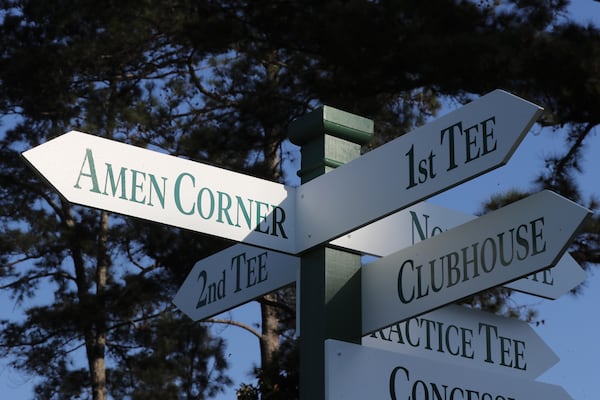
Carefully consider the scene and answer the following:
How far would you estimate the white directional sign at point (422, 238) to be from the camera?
10.1ft

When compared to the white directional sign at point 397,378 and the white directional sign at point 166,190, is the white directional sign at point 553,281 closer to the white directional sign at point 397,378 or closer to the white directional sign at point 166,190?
the white directional sign at point 397,378

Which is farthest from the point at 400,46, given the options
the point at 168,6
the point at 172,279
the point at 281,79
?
the point at 172,279

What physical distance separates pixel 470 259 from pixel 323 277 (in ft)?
1.30

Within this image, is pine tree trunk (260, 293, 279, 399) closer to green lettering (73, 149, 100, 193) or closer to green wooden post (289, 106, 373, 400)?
green wooden post (289, 106, 373, 400)

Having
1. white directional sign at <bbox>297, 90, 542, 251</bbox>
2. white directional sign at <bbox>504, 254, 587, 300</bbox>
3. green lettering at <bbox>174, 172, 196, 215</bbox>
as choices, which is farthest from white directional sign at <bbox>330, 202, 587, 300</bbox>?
green lettering at <bbox>174, 172, 196, 215</bbox>

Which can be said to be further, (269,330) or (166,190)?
(269,330)

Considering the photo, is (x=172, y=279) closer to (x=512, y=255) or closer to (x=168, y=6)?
(x=168, y=6)

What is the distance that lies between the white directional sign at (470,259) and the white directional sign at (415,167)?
6.8 inches

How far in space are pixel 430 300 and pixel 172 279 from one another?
1122cm

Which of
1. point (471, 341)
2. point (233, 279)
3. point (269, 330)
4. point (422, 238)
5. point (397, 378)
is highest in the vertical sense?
point (269, 330)

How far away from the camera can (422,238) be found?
3256 millimetres

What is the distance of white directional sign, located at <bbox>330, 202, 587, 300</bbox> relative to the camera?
309cm

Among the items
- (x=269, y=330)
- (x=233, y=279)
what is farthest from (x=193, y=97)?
(x=233, y=279)

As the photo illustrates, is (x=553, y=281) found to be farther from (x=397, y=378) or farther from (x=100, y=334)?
(x=100, y=334)
